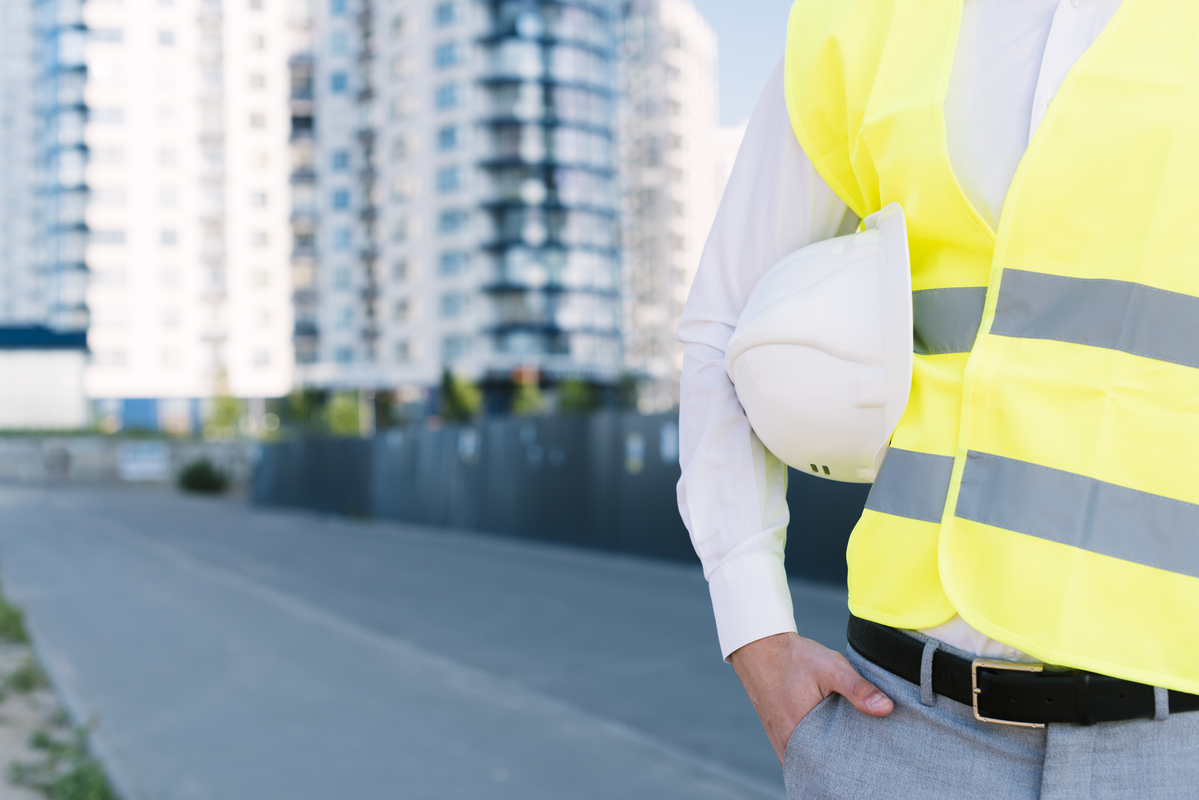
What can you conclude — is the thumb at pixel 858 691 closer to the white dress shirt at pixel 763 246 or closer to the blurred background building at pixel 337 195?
the white dress shirt at pixel 763 246

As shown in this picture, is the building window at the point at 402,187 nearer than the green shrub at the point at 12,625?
No

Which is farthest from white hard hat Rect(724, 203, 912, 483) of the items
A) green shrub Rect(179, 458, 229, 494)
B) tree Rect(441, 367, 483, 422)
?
tree Rect(441, 367, 483, 422)

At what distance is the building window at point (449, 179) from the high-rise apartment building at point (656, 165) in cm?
3128

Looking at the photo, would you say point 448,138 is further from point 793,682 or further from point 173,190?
point 793,682

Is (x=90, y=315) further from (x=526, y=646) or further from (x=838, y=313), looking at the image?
(x=838, y=313)

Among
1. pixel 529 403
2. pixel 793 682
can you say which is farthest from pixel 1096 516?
pixel 529 403

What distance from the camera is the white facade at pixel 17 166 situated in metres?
89.9

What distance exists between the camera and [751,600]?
1.33 m

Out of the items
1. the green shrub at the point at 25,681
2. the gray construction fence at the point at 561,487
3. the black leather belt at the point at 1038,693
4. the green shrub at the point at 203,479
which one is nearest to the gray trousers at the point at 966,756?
the black leather belt at the point at 1038,693

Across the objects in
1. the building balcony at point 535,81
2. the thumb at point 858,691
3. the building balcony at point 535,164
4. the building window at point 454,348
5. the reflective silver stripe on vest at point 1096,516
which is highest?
the building balcony at point 535,81

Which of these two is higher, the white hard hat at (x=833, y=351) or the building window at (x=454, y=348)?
the building window at (x=454, y=348)

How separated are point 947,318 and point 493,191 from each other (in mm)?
61181

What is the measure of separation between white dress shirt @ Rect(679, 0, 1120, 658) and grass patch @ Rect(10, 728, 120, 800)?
371 centimetres

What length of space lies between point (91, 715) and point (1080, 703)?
17.9ft
